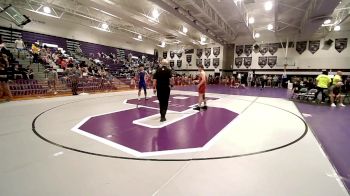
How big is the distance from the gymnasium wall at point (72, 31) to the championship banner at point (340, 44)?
2098 cm

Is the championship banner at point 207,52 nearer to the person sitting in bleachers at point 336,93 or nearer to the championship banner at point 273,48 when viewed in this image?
the championship banner at point 273,48

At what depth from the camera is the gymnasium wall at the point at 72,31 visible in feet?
49.1

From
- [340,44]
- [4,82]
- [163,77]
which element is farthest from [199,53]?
[163,77]

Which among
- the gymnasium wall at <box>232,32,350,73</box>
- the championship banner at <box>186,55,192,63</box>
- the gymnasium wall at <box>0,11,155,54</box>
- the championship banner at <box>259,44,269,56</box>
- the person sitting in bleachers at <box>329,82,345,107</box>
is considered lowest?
the person sitting in bleachers at <box>329,82,345,107</box>

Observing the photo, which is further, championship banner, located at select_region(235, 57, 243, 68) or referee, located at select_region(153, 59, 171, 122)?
championship banner, located at select_region(235, 57, 243, 68)

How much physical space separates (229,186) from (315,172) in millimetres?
1295

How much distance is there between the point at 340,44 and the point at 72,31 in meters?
25.0

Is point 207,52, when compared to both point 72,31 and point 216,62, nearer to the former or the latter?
point 216,62

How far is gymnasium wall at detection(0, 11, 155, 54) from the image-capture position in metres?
15.0

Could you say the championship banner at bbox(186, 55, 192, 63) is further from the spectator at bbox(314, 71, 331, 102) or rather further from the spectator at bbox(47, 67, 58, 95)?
the spectator at bbox(314, 71, 331, 102)

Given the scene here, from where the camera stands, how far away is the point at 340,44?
18406 mm

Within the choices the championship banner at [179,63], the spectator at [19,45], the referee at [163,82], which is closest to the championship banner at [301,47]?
the championship banner at [179,63]

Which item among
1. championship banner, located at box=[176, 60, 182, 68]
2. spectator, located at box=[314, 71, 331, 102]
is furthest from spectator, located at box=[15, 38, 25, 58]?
championship banner, located at box=[176, 60, 182, 68]

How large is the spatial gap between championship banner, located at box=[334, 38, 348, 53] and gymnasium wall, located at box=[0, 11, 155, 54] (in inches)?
826
